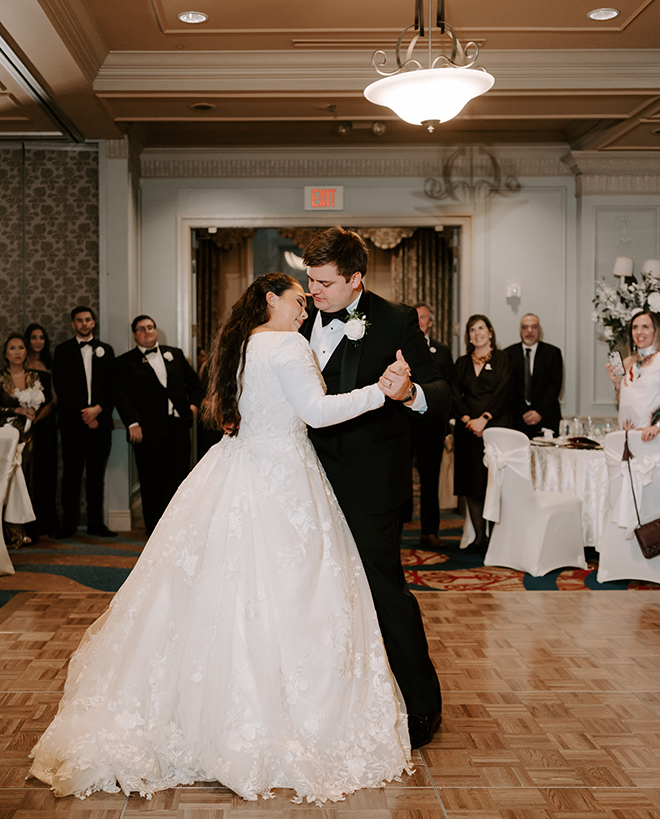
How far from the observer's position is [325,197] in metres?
7.04

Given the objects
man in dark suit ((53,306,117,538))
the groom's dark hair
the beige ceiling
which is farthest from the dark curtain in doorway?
the groom's dark hair

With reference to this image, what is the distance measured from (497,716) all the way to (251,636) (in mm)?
1062

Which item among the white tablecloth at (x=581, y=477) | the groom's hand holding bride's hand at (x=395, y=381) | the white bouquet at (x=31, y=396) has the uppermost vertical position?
the groom's hand holding bride's hand at (x=395, y=381)

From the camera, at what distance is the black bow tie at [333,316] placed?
2.44 meters

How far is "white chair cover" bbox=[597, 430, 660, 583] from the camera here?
182 inches

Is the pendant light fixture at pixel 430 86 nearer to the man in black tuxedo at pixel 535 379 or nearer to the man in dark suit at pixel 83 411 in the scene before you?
the man in black tuxedo at pixel 535 379

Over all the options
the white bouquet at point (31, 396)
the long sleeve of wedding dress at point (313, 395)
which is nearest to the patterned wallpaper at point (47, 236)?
the white bouquet at point (31, 396)

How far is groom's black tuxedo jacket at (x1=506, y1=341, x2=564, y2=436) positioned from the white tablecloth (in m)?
1.22

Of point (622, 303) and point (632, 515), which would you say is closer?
point (632, 515)

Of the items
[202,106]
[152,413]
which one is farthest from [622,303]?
[152,413]

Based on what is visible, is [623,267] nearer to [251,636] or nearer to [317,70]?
[317,70]

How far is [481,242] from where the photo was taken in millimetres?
7141

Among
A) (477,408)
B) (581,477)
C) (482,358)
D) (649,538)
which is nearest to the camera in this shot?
(649,538)

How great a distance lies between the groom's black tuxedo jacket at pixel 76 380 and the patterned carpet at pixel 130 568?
987 millimetres
